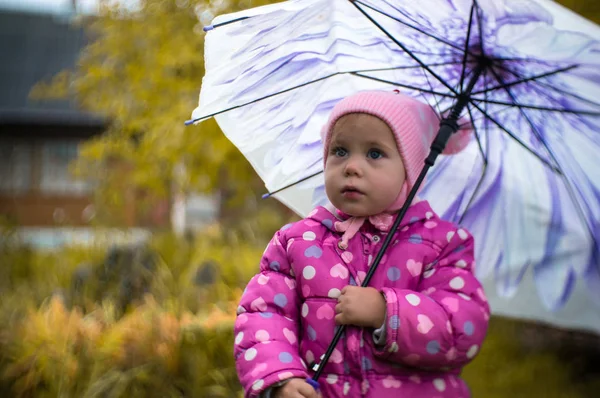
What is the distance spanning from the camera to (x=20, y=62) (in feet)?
59.6

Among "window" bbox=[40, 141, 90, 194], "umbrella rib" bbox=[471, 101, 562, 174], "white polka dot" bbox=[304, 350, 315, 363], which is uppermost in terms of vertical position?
"umbrella rib" bbox=[471, 101, 562, 174]

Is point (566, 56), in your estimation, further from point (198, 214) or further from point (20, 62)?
point (20, 62)

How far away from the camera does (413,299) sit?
1.85m

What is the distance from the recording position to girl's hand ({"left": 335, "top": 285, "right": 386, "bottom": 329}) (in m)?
1.82

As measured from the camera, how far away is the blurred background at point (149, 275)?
387 centimetres

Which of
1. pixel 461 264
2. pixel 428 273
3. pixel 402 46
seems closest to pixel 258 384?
pixel 428 273

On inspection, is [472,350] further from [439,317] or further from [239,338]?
[239,338]

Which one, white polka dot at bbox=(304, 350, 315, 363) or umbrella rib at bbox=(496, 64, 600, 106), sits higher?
umbrella rib at bbox=(496, 64, 600, 106)

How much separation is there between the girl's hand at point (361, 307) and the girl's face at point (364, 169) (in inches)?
9.9

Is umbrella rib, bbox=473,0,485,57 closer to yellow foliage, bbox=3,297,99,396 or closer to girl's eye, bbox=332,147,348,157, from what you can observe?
girl's eye, bbox=332,147,348,157

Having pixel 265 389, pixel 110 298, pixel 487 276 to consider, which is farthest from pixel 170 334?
pixel 265 389

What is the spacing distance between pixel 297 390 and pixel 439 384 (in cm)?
47

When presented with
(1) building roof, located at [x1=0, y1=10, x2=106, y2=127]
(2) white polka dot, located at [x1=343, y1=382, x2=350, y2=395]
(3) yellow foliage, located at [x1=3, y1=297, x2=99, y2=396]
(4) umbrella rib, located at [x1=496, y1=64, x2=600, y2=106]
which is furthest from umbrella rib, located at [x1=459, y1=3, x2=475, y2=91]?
(1) building roof, located at [x1=0, y1=10, x2=106, y2=127]

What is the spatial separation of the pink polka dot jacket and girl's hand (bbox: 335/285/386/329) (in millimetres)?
29
